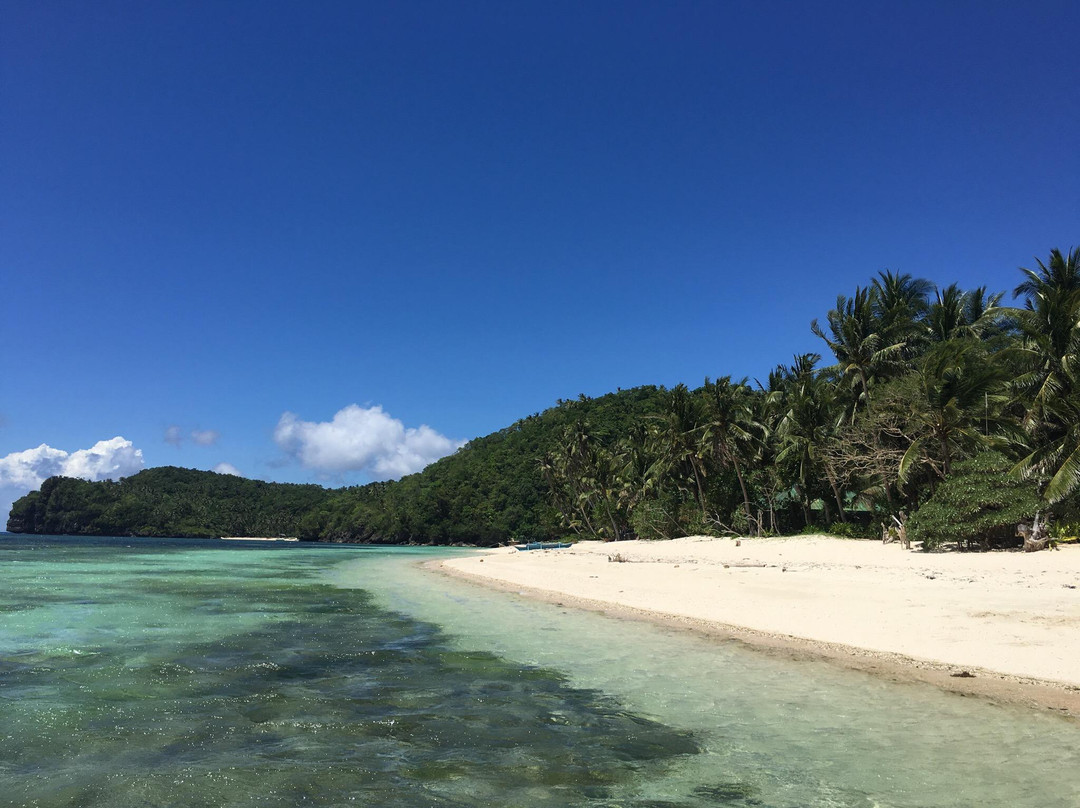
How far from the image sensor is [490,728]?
283 inches

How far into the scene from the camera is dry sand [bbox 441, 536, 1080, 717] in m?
9.02

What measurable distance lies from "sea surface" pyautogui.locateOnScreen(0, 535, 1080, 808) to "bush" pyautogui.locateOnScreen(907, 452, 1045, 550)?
1413cm

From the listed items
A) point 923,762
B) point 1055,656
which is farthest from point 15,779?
point 1055,656

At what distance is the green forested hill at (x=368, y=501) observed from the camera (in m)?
110

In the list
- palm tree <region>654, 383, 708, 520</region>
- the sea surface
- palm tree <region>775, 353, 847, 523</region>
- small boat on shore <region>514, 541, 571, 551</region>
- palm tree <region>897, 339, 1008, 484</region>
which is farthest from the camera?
small boat on shore <region>514, 541, 571, 551</region>

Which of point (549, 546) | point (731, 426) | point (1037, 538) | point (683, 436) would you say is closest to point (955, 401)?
point (1037, 538)

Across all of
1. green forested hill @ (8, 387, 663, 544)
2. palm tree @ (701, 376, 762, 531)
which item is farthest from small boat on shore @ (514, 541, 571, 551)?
palm tree @ (701, 376, 762, 531)

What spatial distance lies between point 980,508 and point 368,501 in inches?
5317

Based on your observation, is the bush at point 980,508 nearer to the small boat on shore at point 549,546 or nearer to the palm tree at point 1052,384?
the palm tree at point 1052,384

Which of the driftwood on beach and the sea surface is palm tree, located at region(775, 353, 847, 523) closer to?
the driftwood on beach

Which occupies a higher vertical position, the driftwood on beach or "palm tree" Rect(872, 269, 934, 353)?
"palm tree" Rect(872, 269, 934, 353)

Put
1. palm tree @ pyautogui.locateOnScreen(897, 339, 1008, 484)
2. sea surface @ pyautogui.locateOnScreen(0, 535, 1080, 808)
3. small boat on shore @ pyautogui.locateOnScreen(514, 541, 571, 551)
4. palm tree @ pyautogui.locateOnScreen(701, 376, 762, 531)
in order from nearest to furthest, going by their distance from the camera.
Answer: sea surface @ pyautogui.locateOnScreen(0, 535, 1080, 808) < palm tree @ pyautogui.locateOnScreen(897, 339, 1008, 484) < palm tree @ pyautogui.locateOnScreen(701, 376, 762, 531) < small boat on shore @ pyautogui.locateOnScreen(514, 541, 571, 551)

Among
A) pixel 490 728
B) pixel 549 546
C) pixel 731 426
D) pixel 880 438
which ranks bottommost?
pixel 549 546

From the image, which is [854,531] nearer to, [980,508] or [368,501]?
[980,508]
